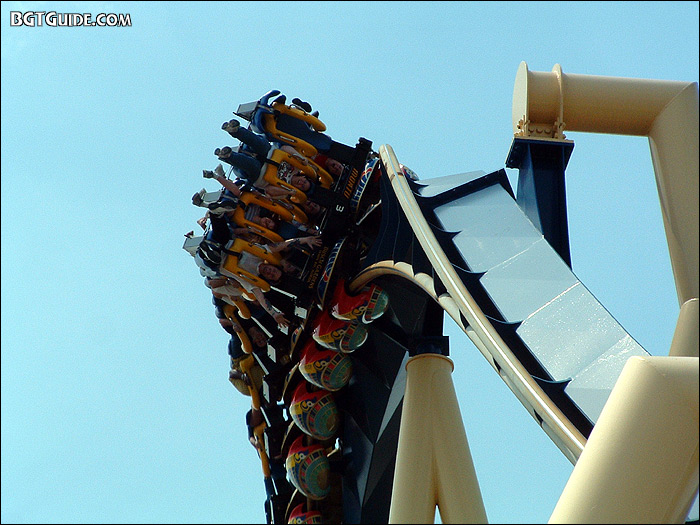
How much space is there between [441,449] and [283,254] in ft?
22.3

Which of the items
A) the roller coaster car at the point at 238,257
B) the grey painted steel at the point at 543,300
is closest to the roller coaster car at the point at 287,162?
the roller coaster car at the point at 238,257

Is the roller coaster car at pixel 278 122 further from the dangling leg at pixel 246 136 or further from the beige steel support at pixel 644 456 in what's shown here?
the beige steel support at pixel 644 456

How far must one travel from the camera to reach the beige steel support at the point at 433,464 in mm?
6758

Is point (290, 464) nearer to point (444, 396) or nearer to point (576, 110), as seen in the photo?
point (444, 396)

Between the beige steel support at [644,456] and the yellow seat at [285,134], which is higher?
the yellow seat at [285,134]

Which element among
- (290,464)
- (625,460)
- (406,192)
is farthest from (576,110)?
(290,464)

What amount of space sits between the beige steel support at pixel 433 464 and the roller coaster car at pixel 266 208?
5.29 meters

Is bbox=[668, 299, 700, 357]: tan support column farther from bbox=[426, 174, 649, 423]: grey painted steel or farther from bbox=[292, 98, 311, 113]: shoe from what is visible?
bbox=[292, 98, 311, 113]: shoe

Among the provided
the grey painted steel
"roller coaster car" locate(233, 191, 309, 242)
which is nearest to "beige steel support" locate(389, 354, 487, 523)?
the grey painted steel

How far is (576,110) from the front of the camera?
9516mm

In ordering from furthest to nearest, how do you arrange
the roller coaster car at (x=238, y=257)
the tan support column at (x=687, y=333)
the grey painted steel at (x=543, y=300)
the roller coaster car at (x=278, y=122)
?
the roller coaster car at (x=278, y=122), the roller coaster car at (x=238, y=257), the grey painted steel at (x=543, y=300), the tan support column at (x=687, y=333)

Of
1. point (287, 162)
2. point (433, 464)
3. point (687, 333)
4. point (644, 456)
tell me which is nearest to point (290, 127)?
point (287, 162)

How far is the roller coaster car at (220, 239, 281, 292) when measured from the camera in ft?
45.3

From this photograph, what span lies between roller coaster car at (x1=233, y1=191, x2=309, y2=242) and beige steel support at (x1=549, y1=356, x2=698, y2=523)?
9.64 metres
